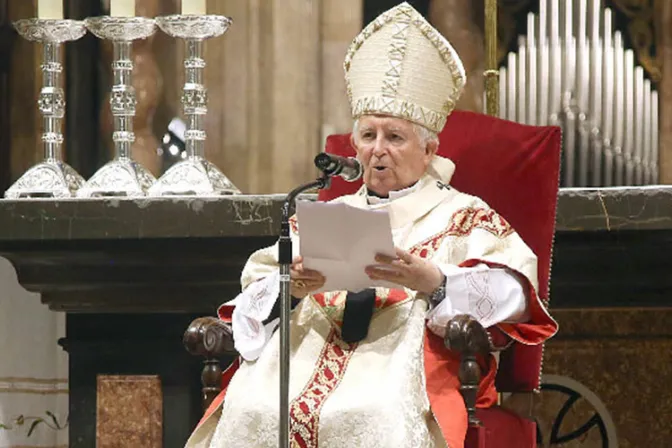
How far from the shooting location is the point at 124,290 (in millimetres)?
5824

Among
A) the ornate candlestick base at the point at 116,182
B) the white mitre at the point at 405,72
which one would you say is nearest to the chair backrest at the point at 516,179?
the white mitre at the point at 405,72

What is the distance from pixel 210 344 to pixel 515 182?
899 millimetres

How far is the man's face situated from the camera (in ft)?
15.7

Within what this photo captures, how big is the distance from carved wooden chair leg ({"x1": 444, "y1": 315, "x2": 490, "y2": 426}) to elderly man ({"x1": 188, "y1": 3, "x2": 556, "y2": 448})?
0.04 metres

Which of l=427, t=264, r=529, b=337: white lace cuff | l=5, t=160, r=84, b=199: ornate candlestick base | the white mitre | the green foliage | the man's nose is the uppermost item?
the white mitre

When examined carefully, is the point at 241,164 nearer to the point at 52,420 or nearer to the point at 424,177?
the point at 52,420

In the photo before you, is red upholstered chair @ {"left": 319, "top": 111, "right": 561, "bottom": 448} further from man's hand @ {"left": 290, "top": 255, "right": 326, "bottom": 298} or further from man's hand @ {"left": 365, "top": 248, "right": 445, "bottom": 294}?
man's hand @ {"left": 290, "top": 255, "right": 326, "bottom": 298}

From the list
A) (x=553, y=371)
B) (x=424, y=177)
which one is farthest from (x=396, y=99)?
(x=553, y=371)

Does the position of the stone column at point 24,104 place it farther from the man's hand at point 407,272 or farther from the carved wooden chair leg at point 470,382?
the carved wooden chair leg at point 470,382

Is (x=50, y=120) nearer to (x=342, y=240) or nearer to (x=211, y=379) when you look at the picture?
(x=211, y=379)

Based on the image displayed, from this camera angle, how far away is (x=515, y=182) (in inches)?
193

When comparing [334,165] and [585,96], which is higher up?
[585,96]

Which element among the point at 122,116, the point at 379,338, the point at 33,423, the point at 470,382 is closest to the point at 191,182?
the point at 122,116

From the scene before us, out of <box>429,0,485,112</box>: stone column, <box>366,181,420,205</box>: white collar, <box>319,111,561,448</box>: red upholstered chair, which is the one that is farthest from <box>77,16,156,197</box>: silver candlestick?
<box>429,0,485,112</box>: stone column
